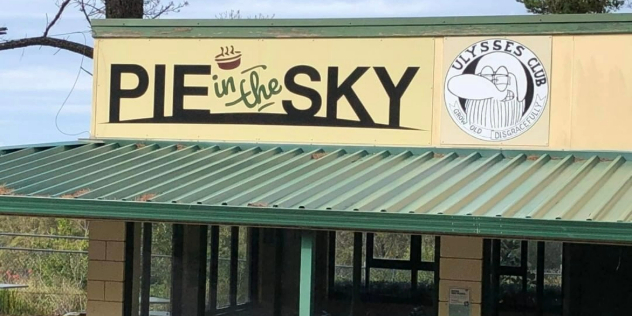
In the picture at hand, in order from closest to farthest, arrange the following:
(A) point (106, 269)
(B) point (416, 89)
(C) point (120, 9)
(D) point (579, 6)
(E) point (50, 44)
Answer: (B) point (416, 89), (A) point (106, 269), (C) point (120, 9), (E) point (50, 44), (D) point (579, 6)

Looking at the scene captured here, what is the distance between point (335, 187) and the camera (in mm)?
10203

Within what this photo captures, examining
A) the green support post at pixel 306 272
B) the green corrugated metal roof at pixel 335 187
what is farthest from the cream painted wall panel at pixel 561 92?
the green support post at pixel 306 272

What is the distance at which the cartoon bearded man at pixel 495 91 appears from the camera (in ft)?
38.6

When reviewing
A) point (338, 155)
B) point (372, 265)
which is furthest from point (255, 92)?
point (372, 265)

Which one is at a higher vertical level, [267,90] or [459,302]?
[267,90]

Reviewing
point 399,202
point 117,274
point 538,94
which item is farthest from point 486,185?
point 117,274

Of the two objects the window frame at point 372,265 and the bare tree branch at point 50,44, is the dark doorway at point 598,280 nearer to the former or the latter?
the window frame at point 372,265

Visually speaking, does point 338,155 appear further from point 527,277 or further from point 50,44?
point 50,44

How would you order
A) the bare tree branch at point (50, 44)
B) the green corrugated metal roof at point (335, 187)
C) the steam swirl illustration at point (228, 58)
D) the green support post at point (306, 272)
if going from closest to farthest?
the green corrugated metal roof at point (335, 187) < the green support post at point (306, 272) < the steam swirl illustration at point (228, 58) < the bare tree branch at point (50, 44)

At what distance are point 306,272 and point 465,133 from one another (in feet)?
10.2

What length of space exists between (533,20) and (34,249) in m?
11.9

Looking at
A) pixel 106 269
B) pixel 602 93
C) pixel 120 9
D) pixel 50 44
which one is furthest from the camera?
pixel 50 44

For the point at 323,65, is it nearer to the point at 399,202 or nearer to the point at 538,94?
the point at 538,94

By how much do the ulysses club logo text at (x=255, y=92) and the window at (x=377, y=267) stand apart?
54.0 inches
